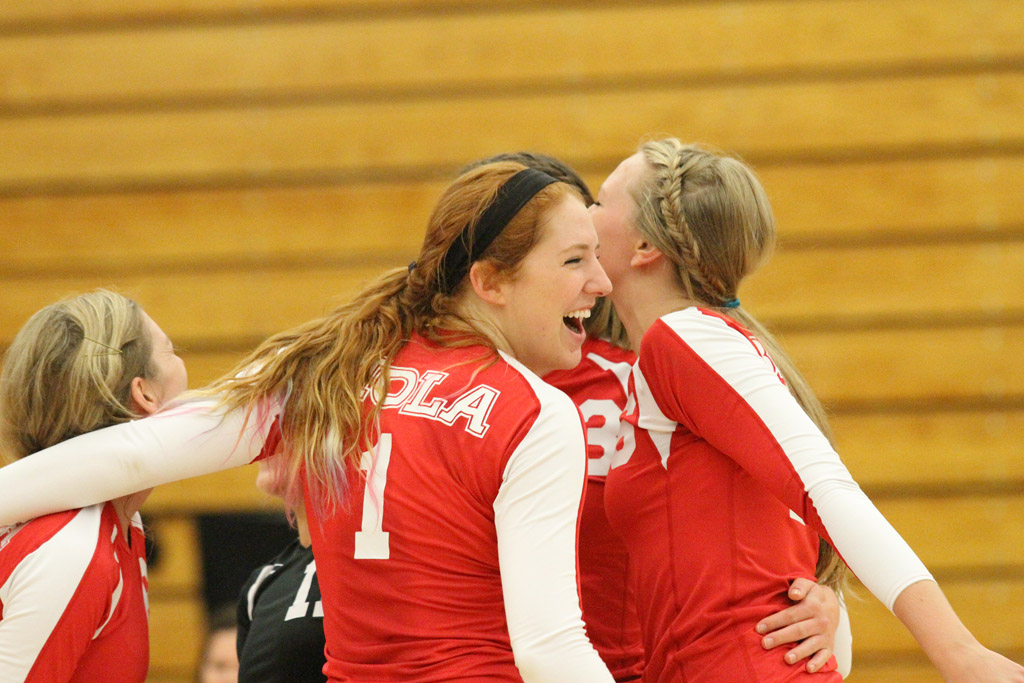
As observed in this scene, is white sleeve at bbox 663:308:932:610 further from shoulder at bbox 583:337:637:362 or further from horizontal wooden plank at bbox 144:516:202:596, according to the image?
horizontal wooden plank at bbox 144:516:202:596

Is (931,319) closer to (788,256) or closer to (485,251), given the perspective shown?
(788,256)

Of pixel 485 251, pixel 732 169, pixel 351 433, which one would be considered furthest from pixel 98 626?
pixel 732 169

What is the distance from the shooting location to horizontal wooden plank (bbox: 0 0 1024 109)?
11.9ft

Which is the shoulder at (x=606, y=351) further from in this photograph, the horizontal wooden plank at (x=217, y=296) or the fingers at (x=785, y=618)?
the horizontal wooden plank at (x=217, y=296)

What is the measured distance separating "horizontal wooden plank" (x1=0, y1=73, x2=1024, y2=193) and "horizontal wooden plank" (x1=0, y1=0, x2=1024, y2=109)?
0.08 metres

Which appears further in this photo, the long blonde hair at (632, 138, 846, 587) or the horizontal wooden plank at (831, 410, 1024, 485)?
the horizontal wooden plank at (831, 410, 1024, 485)

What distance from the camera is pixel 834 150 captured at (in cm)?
366

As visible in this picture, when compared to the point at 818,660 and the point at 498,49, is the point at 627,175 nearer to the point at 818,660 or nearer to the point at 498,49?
the point at 818,660

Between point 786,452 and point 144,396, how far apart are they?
110 centimetres

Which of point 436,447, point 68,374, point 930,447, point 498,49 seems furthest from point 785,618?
point 498,49

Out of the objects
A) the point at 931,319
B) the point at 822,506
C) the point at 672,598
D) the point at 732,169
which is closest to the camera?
the point at 822,506

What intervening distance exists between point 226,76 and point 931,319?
112 inches

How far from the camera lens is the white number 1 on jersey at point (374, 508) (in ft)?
4.72

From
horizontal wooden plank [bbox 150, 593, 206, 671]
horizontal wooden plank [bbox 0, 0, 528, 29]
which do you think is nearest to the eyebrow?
horizontal wooden plank [bbox 0, 0, 528, 29]
